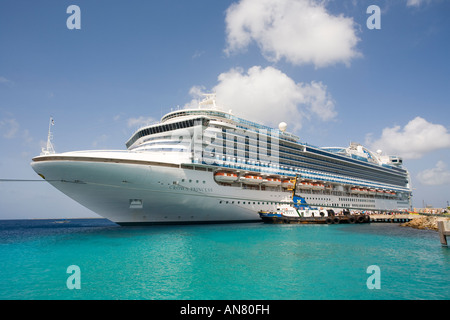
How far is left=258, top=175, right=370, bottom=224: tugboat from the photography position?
33.3m

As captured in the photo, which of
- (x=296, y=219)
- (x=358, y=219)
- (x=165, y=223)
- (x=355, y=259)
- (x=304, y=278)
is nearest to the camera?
(x=304, y=278)

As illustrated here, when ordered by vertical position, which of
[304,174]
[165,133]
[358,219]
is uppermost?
[165,133]

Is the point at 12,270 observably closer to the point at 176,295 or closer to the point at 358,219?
the point at 176,295

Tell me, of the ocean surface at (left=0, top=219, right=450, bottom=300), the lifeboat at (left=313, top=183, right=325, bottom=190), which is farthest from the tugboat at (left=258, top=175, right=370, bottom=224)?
the ocean surface at (left=0, top=219, right=450, bottom=300)

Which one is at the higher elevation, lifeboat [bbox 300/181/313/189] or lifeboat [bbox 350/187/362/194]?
lifeboat [bbox 300/181/313/189]

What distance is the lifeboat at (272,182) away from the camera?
32.7 meters

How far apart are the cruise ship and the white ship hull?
0.24 ft

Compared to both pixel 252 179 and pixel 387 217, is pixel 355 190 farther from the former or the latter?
pixel 252 179

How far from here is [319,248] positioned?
15766 mm

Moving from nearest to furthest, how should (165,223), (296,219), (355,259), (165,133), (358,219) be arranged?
(355,259), (165,223), (165,133), (296,219), (358,219)

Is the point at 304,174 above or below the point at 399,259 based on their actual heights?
above

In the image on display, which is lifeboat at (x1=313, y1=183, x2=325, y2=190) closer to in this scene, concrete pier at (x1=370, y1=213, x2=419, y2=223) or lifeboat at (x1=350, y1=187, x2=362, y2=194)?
lifeboat at (x1=350, y1=187, x2=362, y2=194)
